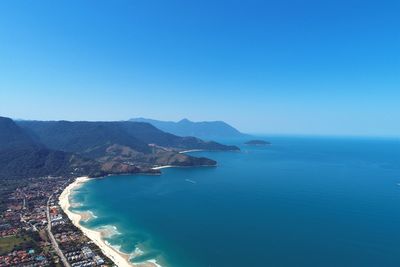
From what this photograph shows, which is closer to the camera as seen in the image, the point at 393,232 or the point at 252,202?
the point at 393,232

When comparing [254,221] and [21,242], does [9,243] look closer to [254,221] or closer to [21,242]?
[21,242]

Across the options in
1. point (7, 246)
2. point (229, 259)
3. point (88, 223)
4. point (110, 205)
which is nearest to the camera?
point (229, 259)

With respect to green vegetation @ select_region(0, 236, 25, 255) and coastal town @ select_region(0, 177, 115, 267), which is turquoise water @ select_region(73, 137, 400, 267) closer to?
Result: coastal town @ select_region(0, 177, 115, 267)

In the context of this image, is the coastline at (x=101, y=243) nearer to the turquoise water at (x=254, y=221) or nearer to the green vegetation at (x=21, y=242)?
the turquoise water at (x=254, y=221)

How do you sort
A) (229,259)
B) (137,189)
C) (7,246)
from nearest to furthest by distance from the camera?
(229,259) → (7,246) → (137,189)

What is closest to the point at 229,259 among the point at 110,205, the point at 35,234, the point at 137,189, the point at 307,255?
the point at 307,255

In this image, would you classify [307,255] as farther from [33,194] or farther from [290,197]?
[33,194]
